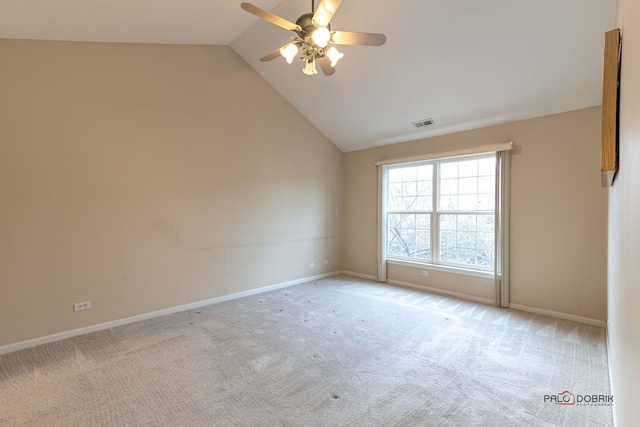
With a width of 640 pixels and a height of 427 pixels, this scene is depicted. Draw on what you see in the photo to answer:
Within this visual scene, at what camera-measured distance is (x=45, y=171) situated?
306 centimetres

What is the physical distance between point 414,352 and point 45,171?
4.16m

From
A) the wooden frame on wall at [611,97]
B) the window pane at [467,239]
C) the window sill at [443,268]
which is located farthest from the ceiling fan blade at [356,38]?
the window sill at [443,268]

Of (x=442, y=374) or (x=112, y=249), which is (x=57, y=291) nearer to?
(x=112, y=249)

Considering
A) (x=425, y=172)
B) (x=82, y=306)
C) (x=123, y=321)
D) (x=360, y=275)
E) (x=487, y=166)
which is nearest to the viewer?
(x=82, y=306)

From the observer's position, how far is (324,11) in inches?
87.0

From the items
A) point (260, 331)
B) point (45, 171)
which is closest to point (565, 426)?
point (260, 331)

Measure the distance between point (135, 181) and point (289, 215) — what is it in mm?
2417

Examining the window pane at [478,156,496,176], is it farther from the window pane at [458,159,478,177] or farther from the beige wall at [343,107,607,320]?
the beige wall at [343,107,607,320]

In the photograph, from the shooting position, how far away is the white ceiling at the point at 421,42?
9.09 ft

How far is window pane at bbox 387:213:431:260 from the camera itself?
5137 millimetres

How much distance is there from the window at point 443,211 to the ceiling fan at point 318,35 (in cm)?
290

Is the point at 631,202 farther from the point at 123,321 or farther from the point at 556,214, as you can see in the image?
the point at 123,321

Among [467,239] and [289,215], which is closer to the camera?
[467,239]

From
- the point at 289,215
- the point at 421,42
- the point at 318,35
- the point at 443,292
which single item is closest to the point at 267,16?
the point at 318,35
